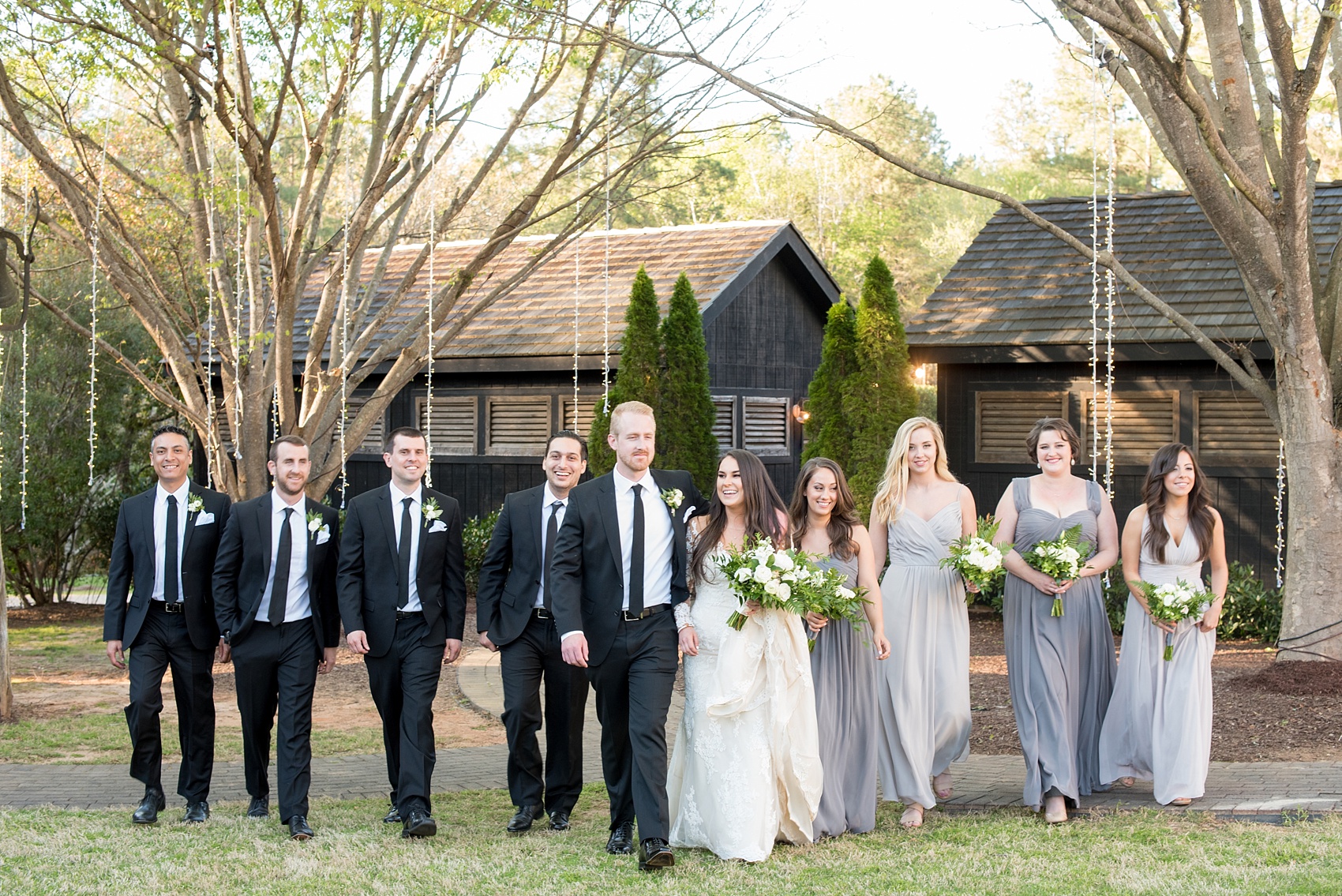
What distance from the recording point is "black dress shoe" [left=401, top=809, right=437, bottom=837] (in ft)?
20.8

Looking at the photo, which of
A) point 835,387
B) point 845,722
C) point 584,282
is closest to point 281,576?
point 845,722

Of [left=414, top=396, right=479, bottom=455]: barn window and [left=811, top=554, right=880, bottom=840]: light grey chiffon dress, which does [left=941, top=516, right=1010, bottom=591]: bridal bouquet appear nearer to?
[left=811, top=554, right=880, bottom=840]: light grey chiffon dress

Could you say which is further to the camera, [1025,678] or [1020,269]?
[1020,269]

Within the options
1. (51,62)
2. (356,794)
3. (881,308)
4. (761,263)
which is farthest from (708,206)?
(356,794)

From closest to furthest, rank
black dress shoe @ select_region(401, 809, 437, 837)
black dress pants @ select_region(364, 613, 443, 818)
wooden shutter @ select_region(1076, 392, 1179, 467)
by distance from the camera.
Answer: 1. black dress shoe @ select_region(401, 809, 437, 837)
2. black dress pants @ select_region(364, 613, 443, 818)
3. wooden shutter @ select_region(1076, 392, 1179, 467)

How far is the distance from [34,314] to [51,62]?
8.90 meters

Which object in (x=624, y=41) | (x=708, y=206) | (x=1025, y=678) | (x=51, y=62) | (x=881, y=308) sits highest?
(x=708, y=206)

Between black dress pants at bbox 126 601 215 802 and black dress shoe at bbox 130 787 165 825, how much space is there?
45 millimetres

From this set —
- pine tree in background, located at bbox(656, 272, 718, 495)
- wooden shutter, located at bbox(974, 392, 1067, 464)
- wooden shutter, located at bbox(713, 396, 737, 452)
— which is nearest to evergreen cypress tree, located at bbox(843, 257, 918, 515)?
wooden shutter, located at bbox(974, 392, 1067, 464)

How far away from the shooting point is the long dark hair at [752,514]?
6215 mm

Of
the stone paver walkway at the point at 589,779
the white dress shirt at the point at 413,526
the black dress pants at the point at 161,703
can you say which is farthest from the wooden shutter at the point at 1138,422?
the black dress pants at the point at 161,703

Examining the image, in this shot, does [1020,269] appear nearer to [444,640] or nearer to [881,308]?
[881,308]

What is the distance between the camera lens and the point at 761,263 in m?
19.4

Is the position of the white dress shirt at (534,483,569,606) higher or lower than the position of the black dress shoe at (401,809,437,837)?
higher
